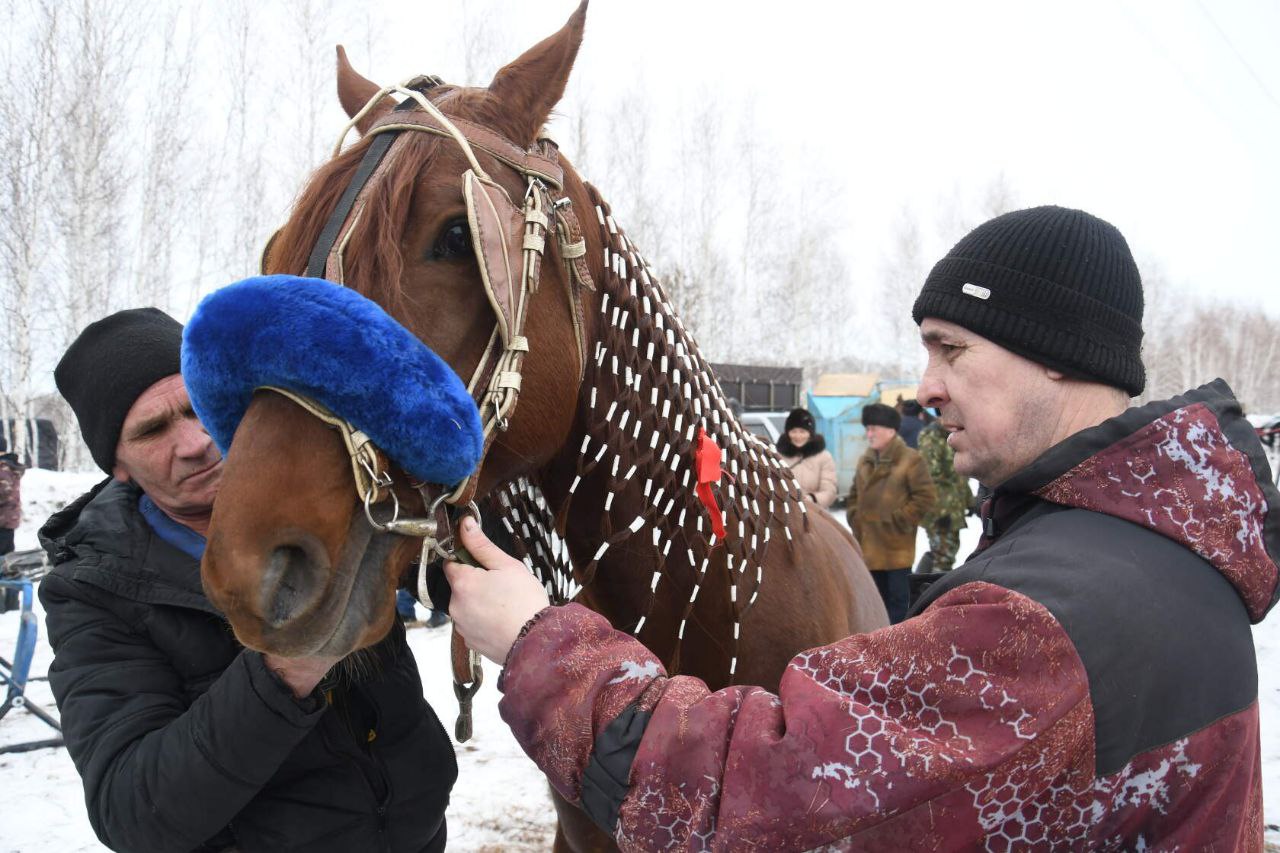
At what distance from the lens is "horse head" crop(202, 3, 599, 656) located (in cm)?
105

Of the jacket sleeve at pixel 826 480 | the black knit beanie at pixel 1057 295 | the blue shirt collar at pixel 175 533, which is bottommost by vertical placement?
the jacket sleeve at pixel 826 480

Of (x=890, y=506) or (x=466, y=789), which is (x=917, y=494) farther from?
(x=466, y=789)

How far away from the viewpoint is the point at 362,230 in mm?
1266

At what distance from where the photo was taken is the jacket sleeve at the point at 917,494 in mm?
6457

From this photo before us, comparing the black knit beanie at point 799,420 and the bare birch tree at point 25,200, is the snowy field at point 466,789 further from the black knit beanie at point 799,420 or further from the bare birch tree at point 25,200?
the bare birch tree at point 25,200

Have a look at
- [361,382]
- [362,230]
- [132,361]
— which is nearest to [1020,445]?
[361,382]

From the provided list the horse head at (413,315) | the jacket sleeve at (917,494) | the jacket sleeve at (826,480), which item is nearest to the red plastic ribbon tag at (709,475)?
the horse head at (413,315)

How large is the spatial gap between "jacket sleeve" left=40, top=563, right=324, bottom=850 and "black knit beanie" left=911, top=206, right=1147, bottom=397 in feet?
4.28

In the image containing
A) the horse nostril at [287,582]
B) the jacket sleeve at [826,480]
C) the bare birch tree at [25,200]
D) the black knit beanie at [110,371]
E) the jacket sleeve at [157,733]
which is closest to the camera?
the horse nostril at [287,582]

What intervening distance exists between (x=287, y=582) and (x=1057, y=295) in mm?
1152

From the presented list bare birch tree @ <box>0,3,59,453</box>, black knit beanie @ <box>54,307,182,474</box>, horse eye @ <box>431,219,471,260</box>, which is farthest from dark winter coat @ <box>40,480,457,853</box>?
bare birch tree @ <box>0,3,59,453</box>

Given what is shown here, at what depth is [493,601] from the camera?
109 centimetres

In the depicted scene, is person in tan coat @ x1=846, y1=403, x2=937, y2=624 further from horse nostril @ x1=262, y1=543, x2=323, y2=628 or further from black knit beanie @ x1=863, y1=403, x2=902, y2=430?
horse nostril @ x1=262, y1=543, x2=323, y2=628

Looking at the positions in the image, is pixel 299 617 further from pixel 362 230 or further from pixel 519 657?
pixel 362 230
